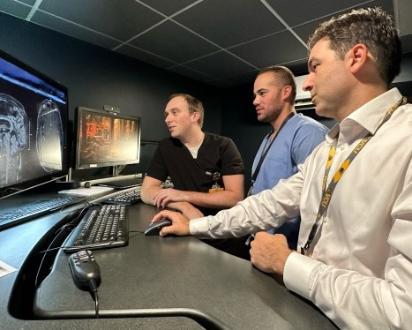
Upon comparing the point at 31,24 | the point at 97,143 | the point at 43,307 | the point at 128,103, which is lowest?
the point at 43,307

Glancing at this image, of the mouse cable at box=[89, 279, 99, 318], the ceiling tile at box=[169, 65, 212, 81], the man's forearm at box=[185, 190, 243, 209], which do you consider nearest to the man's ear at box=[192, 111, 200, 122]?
the man's forearm at box=[185, 190, 243, 209]

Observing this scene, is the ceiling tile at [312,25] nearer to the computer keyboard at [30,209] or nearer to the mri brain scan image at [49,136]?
the mri brain scan image at [49,136]

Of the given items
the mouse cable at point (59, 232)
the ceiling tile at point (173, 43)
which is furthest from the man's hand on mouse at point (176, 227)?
the ceiling tile at point (173, 43)

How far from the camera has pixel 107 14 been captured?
191 cm

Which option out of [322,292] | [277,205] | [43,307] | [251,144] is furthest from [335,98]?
[251,144]

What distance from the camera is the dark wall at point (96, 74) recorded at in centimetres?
200

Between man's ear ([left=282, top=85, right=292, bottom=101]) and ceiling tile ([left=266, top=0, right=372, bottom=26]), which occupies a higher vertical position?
ceiling tile ([left=266, top=0, right=372, bottom=26])

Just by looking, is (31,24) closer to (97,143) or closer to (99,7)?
(99,7)

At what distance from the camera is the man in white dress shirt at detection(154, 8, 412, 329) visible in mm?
421

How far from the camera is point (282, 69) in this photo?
157 cm

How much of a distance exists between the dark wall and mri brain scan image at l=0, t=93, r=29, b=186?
1.34m

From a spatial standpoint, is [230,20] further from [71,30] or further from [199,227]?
[199,227]

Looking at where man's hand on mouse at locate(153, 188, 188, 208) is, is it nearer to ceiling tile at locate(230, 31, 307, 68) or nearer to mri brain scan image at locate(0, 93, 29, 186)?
mri brain scan image at locate(0, 93, 29, 186)

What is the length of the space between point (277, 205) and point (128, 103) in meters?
2.45
